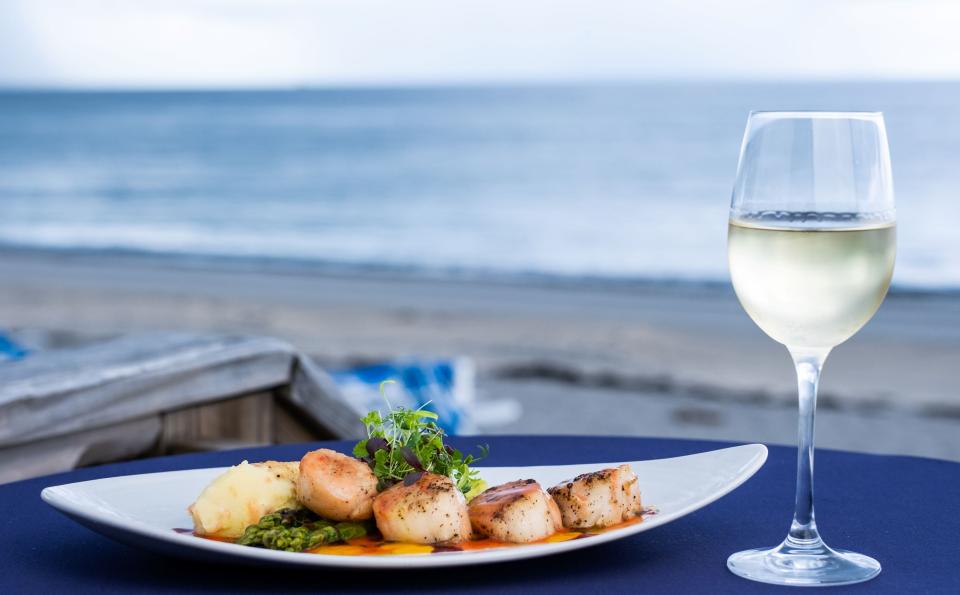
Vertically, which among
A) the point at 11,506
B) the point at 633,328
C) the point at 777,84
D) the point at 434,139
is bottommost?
the point at 633,328

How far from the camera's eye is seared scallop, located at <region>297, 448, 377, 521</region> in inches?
44.0

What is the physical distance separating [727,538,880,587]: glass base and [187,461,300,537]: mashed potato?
1.45ft

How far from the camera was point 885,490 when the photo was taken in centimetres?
143

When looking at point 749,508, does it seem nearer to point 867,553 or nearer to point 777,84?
point 867,553

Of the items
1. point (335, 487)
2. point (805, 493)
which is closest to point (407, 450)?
point (335, 487)

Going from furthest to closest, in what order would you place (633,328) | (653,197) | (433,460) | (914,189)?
1. (653,197)
2. (914,189)
3. (633,328)
4. (433,460)

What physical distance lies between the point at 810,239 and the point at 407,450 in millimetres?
440

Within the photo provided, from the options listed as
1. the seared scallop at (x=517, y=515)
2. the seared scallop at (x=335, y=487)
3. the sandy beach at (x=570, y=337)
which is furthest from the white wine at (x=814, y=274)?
the sandy beach at (x=570, y=337)

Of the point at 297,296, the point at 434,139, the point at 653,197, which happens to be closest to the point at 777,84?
the point at 434,139

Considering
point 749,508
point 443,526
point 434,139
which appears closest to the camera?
point 443,526

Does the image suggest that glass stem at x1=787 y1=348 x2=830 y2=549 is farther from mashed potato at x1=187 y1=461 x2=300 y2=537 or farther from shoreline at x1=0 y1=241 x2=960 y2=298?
shoreline at x1=0 y1=241 x2=960 y2=298

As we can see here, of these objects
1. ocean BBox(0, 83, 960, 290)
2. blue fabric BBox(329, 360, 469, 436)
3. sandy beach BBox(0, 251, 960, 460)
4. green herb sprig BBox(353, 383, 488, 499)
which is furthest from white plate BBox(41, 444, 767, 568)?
ocean BBox(0, 83, 960, 290)

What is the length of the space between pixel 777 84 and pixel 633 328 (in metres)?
47.1

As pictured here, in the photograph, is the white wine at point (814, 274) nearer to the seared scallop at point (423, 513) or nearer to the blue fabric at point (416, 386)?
the seared scallop at point (423, 513)
